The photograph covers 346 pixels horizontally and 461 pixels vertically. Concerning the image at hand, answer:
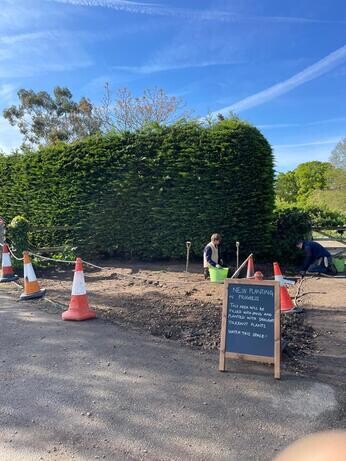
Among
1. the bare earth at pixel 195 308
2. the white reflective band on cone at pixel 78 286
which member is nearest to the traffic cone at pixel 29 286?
the bare earth at pixel 195 308

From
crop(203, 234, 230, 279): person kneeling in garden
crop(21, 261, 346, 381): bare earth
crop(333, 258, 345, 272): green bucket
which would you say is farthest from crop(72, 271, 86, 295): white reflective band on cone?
crop(333, 258, 345, 272): green bucket

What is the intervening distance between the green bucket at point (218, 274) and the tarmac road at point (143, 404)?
383 centimetres

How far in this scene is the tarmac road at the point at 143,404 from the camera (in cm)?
286

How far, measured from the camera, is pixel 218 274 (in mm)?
8711

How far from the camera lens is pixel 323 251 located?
31.6 ft

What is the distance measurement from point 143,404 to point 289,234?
840cm

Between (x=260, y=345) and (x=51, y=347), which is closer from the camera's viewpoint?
(x=260, y=345)

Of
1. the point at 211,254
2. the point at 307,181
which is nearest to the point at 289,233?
the point at 211,254

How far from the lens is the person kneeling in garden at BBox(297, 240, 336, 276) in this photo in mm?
9586

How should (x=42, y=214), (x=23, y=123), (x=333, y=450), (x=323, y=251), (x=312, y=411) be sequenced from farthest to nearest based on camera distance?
(x=23, y=123)
(x=42, y=214)
(x=323, y=251)
(x=312, y=411)
(x=333, y=450)

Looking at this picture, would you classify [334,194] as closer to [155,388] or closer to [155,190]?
[155,190]

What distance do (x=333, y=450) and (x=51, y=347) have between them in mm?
4321

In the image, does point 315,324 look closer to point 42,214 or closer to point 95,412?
point 95,412

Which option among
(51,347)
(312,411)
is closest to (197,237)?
(51,347)
